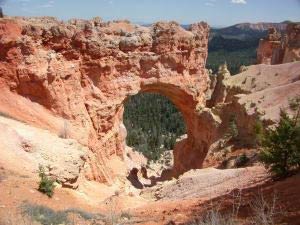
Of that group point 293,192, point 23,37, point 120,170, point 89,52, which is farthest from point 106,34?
point 293,192

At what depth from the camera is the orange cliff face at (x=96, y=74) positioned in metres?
22.0

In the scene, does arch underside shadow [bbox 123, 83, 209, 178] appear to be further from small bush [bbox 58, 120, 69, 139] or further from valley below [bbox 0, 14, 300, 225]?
small bush [bbox 58, 120, 69, 139]

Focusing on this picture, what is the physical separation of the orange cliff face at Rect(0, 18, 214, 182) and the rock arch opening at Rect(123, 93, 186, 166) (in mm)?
21727

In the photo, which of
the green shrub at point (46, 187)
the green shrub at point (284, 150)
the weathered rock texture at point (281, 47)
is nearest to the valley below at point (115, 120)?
the green shrub at point (46, 187)

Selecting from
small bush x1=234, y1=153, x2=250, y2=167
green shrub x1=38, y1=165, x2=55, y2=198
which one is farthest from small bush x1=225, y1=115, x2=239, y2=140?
green shrub x1=38, y1=165, x2=55, y2=198

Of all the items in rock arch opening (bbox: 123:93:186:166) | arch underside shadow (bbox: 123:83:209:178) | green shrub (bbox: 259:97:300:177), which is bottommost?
rock arch opening (bbox: 123:93:186:166)

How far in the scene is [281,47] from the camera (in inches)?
1877

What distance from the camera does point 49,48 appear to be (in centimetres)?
2319

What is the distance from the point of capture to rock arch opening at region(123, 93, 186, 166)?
55.0m

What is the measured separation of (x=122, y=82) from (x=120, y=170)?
19.0 ft

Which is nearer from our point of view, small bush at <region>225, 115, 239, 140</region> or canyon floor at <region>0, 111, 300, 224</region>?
canyon floor at <region>0, 111, 300, 224</region>

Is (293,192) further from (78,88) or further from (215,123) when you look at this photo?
(215,123)

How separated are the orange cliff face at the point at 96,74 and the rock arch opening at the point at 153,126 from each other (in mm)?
21727

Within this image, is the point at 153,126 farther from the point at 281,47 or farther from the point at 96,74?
the point at 96,74
